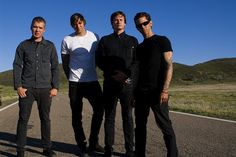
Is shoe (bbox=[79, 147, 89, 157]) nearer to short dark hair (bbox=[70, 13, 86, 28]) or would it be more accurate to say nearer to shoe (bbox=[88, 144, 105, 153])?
shoe (bbox=[88, 144, 105, 153])

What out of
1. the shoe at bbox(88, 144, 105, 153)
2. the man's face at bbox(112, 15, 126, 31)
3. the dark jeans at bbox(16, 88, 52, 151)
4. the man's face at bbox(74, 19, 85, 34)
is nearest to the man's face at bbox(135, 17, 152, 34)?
the man's face at bbox(112, 15, 126, 31)

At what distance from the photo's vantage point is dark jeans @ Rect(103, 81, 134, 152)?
6.89 m

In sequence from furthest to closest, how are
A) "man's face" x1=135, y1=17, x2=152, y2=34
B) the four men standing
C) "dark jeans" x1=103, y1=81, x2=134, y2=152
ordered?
"dark jeans" x1=103, y1=81, x2=134, y2=152 < the four men standing < "man's face" x1=135, y1=17, x2=152, y2=34

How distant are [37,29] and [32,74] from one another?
26.3 inches

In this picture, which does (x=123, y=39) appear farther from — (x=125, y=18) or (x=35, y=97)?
(x=35, y=97)

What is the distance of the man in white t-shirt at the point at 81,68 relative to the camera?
23.7 feet

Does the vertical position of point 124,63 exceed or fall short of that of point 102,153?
it exceeds it

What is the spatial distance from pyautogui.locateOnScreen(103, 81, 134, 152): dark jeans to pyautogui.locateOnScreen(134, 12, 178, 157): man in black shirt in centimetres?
68

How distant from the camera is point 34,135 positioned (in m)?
9.85

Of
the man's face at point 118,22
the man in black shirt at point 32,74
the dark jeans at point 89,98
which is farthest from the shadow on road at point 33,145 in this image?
the man's face at point 118,22

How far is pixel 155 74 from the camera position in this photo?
5.98 m

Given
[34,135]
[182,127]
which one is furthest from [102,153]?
[182,127]

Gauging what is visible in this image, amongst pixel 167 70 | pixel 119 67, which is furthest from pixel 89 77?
pixel 167 70

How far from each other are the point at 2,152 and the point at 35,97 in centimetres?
113
